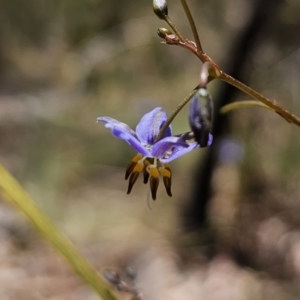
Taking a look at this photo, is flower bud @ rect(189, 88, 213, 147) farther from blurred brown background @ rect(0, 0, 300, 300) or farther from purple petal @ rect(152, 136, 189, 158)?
blurred brown background @ rect(0, 0, 300, 300)

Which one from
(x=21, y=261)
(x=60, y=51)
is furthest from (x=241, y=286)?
(x=60, y=51)

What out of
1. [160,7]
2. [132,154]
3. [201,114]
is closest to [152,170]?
[201,114]

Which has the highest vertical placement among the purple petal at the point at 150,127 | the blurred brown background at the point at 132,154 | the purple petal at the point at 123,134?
the blurred brown background at the point at 132,154

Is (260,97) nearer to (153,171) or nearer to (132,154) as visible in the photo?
(153,171)

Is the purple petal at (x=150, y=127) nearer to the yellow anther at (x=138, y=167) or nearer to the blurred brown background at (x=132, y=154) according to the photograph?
the yellow anther at (x=138, y=167)

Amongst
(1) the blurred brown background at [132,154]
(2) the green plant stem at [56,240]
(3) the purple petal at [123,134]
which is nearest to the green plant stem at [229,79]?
(3) the purple petal at [123,134]
